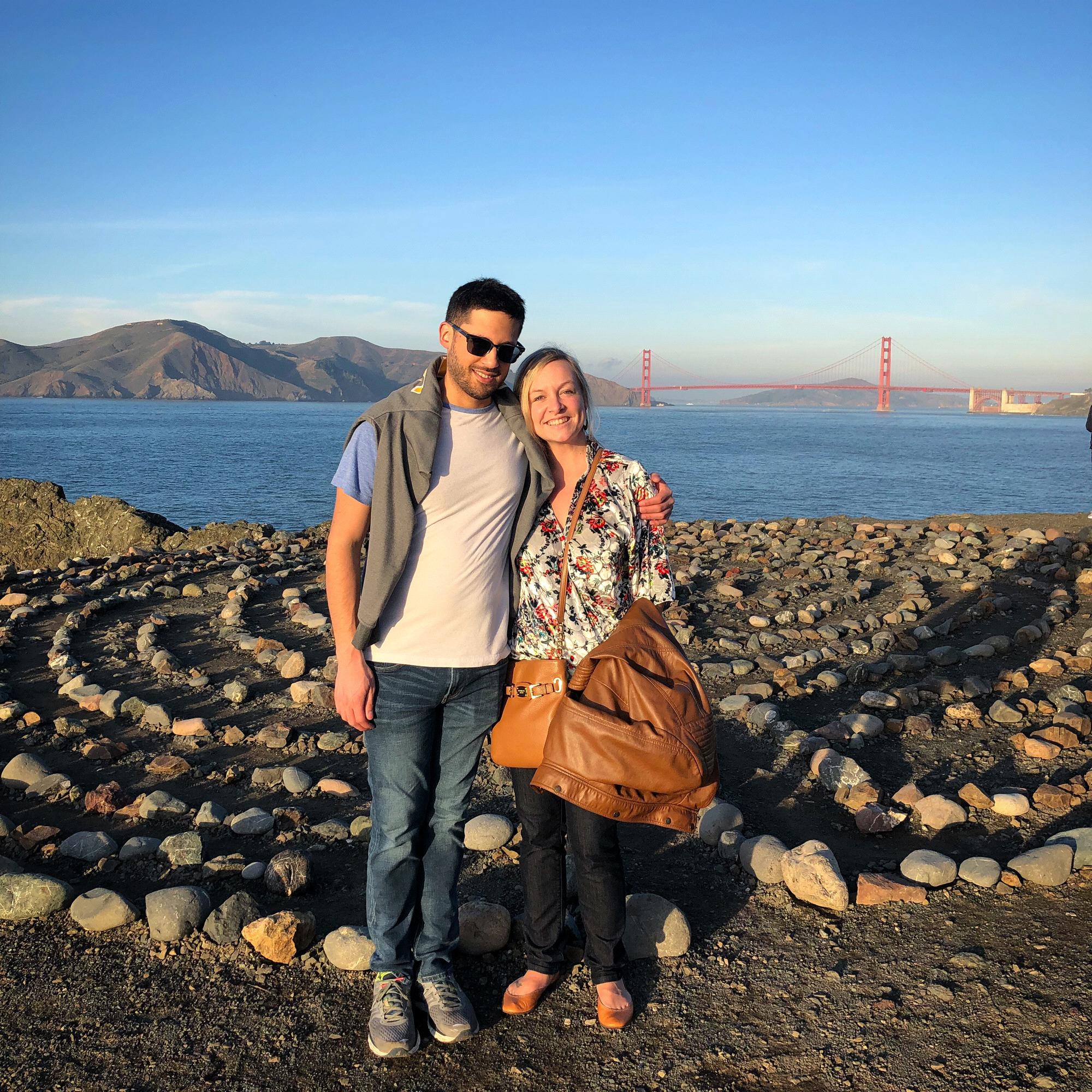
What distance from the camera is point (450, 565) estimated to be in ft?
8.77

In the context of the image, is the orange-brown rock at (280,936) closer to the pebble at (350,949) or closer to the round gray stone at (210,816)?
the pebble at (350,949)

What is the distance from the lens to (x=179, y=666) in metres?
6.36

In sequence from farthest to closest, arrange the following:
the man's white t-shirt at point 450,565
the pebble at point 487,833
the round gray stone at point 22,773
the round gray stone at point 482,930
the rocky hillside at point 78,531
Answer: the rocky hillside at point 78,531, the round gray stone at point 22,773, the pebble at point 487,833, the round gray stone at point 482,930, the man's white t-shirt at point 450,565

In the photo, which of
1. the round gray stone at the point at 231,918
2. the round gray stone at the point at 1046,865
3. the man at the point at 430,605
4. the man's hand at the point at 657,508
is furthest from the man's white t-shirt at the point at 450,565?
the round gray stone at the point at 1046,865

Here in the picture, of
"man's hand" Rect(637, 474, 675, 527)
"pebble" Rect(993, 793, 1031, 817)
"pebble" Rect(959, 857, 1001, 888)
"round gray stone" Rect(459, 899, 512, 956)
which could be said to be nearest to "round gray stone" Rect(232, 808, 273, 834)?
"round gray stone" Rect(459, 899, 512, 956)

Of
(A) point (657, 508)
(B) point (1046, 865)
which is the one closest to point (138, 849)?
(A) point (657, 508)

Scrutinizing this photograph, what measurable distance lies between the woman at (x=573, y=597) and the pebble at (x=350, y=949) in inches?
20.0

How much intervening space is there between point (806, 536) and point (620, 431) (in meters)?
68.3

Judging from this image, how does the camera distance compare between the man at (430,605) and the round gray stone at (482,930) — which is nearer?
the man at (430,605)

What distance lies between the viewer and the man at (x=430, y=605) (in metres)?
2.60

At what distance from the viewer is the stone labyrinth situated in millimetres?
3434

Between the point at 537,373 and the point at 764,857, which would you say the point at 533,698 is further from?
the point at 764,857

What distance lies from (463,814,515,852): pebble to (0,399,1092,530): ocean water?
2.00m

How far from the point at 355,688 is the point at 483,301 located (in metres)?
1.18
